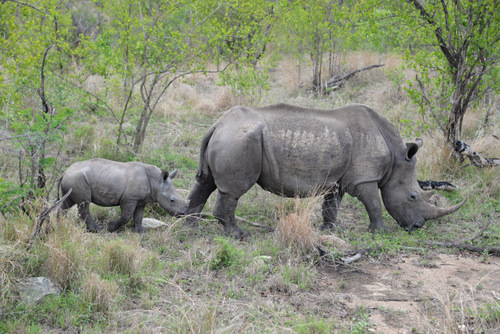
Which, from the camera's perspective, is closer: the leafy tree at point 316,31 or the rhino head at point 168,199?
the rhino head at point 168,199

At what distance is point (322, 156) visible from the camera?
280 inches

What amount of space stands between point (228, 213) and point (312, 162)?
134cm

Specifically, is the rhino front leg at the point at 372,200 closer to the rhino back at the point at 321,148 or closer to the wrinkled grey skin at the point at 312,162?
the wrinkled grey skin at the point at 312,162

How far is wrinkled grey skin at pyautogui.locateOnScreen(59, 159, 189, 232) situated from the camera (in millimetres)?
6789

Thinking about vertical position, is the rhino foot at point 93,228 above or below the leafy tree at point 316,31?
below

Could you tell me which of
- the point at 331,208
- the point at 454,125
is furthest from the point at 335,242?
the point at 454,125

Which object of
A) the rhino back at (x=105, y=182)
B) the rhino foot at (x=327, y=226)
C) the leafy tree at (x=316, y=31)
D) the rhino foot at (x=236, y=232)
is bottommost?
the rhino foot at (x=327, y=226)

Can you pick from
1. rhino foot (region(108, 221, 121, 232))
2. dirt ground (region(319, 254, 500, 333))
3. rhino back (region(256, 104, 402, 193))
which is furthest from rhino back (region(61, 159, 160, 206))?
dirt ground (region(319, 254, 500, 333))

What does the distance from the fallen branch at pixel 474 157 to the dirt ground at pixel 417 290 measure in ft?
10.6

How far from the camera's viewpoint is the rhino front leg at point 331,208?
7512mm

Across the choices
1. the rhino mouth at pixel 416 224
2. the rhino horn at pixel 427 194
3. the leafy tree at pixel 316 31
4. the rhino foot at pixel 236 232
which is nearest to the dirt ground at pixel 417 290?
the rhino mouth at pixel 416 224

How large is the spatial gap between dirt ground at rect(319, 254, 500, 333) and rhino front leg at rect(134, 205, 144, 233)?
2626 mm

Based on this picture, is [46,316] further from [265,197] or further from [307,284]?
[265,197]

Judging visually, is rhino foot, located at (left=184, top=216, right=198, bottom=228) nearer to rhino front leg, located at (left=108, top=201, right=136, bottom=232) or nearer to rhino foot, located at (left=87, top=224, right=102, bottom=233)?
rhino front leg, located at (left=108, top=201, right=136, bottom=232)
